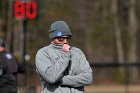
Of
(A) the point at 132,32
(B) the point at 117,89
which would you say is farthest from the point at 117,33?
(B) the point at 117,89

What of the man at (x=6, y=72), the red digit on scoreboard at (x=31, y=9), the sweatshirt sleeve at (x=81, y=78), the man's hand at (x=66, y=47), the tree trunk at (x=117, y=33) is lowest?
the tree trunk at (x=117, y=33)

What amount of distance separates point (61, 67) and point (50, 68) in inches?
5.1

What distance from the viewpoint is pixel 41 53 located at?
6.80 meters

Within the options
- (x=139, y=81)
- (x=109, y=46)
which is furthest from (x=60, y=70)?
(x=109, y=46)

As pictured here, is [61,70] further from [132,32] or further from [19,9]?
[132,32]

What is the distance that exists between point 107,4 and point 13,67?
1765 inches

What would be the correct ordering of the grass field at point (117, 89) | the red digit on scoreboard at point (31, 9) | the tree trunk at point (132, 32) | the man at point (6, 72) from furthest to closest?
the tree trunk at point (132, 32)
the grass field at point (117, 89)
the red digit on scoreboard at point (31, 9)
the man at point (6, 72)

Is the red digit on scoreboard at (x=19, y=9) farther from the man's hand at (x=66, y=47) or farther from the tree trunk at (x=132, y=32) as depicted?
the tree trunk at (x=132, y=32)

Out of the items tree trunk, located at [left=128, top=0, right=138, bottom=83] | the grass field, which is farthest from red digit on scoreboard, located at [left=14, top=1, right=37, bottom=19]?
tree trunk, located at [left=128, top=0, right=138, bottom=83]

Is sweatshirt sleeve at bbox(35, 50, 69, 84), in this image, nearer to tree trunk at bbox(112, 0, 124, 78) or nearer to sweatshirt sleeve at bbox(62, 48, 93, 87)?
sweatshirt sleeve at bbox(62, 48, 93, 87)

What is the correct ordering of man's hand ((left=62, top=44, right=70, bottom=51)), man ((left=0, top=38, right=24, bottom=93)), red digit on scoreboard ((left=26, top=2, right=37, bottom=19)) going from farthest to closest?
red digit on scoreboard ((left=26, top=2, right=37, bottom=19)), man ((left=0, top=38, right=24, bottom=93)), man's hand ((left=62, top=44, right=70, bottom=51))

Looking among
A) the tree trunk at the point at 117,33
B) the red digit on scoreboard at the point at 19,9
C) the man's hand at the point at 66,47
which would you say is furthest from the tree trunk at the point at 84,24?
the man's hand at the point at 66,47

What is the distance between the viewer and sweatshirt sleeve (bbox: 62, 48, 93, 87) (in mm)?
6664

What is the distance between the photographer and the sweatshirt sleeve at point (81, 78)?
6664mm
